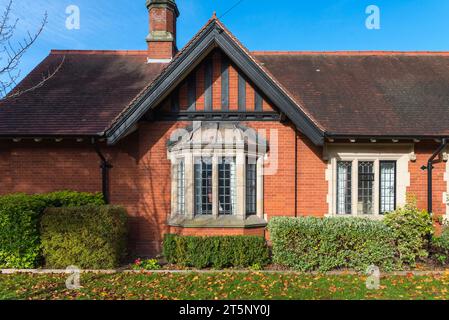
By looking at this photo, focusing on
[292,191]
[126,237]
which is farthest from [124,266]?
[292,191]

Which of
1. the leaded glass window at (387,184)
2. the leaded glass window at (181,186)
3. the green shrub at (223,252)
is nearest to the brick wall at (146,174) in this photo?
the leaded glass window at (181,186)

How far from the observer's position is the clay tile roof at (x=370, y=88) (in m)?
8.86

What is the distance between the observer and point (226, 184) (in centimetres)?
820

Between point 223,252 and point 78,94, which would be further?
point 78,94

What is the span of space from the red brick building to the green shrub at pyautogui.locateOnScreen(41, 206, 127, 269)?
154 centimetres

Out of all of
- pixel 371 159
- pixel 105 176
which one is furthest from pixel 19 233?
pixel 371 159

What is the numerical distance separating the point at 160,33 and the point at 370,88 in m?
8.58

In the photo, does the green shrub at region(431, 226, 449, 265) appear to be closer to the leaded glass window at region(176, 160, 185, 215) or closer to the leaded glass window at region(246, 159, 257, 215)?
the leaded glass window at region(246, 159, 257, 215)

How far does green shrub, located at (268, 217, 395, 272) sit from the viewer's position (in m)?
7.07

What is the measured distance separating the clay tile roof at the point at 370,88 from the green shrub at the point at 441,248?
9.44ft

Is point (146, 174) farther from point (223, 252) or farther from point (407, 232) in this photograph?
point (407, 232)

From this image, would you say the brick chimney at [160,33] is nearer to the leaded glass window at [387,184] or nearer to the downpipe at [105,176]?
the downpipe at [105,176]

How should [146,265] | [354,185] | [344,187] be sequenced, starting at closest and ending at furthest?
[146,265] → [354,185] → [344,187]

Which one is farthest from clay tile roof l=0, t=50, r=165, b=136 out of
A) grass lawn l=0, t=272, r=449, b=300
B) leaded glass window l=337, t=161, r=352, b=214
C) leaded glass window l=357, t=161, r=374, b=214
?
leaded glass window l=357, t=161, r=374, b=214
